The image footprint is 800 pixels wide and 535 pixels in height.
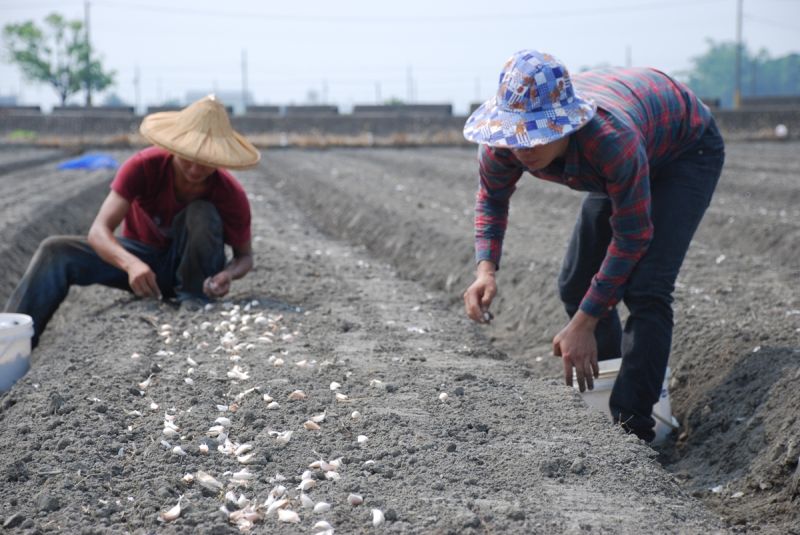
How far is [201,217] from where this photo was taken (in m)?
5.59

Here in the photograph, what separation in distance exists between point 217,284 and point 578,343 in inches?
110

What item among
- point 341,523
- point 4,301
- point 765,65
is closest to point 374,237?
point 4,301

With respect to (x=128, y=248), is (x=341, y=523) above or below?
below

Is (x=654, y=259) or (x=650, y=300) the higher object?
(x=654, y=259)

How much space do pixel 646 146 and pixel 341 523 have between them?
74.9 inches

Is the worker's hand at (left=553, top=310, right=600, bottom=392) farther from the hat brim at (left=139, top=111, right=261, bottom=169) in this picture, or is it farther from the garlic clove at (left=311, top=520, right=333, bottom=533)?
the hat brim at (left=139, top=111, right=261, bottom=169)

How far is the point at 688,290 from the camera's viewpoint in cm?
596

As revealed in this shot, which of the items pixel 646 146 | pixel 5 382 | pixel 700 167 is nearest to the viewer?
pixel 646 146

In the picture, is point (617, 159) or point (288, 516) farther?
point (617, 159)

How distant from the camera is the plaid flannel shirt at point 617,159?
3.24 m

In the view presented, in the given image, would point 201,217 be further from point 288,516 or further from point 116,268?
point 288,516

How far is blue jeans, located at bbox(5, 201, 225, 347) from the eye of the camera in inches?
215

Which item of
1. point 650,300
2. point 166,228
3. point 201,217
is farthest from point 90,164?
point 650,300

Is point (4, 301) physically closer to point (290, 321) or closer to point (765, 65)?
point (290, 321)
